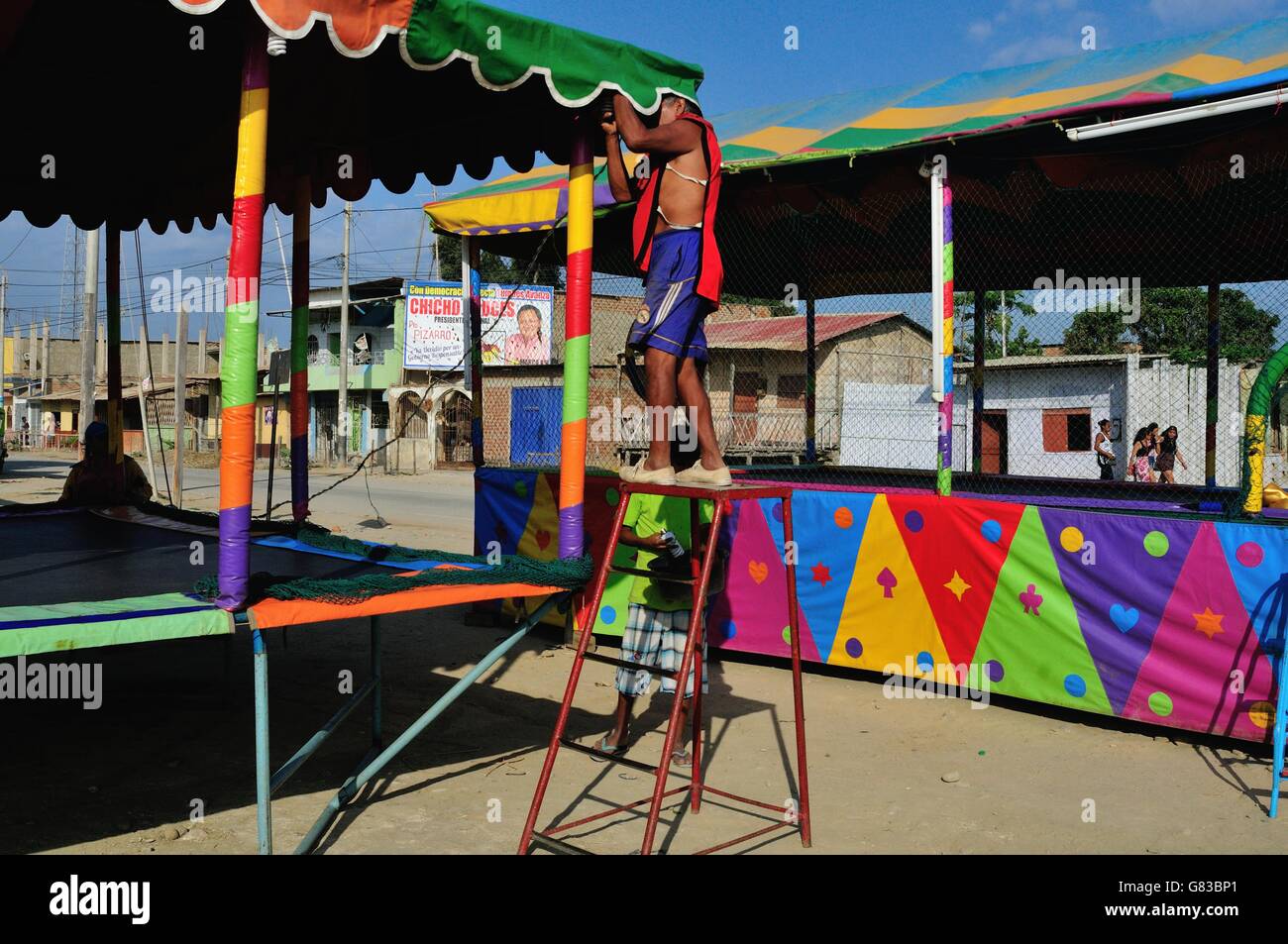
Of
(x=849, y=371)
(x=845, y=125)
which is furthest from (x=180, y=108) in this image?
(x=849, y=371)

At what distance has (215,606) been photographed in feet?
12.3

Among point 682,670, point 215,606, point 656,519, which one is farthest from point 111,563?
point 656,519

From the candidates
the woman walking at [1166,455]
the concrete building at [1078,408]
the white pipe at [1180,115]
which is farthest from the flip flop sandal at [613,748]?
the concrete building at [1078,408]

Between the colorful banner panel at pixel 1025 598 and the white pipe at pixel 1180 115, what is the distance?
2.22 meters

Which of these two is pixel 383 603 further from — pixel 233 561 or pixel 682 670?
pixel 682 670

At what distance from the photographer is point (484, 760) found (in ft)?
17.8

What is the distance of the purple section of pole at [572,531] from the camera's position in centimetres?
488

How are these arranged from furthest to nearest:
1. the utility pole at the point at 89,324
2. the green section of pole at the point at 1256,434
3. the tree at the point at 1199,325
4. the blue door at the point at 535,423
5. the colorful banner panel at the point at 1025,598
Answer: the blue door at the point at 535,423, the utility pole at the point at 89,324, the tree at the point at 1199,325, the green section of pole at the point at 1256,434, the colorful banner panel at the point at 1025,598

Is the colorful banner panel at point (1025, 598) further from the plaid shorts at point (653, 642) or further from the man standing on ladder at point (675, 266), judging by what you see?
the man standing on ladder at point (675, 266)

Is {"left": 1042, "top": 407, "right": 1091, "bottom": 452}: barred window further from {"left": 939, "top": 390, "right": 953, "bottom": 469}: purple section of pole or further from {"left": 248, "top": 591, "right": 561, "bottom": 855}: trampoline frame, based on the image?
{"left": 248, "top": 591, "right": 561, "bottom": 855}: trampoline frame

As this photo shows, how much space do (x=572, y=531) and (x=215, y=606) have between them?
5.39ft

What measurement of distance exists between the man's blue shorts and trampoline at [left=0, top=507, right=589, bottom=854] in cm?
112

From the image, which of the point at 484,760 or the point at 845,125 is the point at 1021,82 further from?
the point at 484,760

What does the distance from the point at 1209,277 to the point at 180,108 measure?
8736mm
